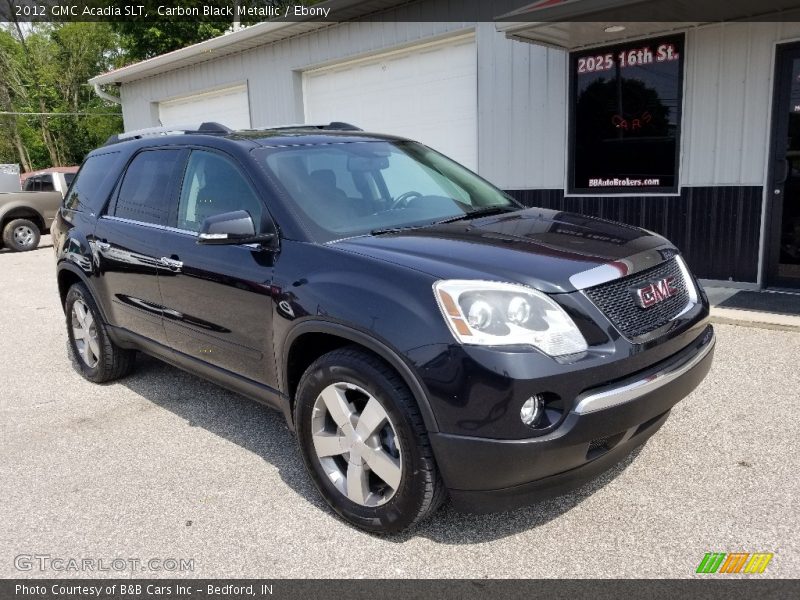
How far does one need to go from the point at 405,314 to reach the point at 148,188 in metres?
2.43

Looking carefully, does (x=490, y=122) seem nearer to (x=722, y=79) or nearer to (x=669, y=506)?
(x=722, y=79)

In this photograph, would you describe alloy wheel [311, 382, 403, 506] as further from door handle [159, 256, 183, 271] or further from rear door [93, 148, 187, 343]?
rear door [93, 148, 187, 343]

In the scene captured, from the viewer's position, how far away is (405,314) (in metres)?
2.46

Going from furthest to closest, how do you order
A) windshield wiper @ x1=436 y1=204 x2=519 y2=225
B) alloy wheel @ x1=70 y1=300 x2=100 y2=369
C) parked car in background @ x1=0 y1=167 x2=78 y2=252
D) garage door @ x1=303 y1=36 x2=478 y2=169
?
parked car in background @ x1=0 y1=167 x2=78 y2=252 → garage door @ x1=303 y1=36 x2=478 y2=169 → alloy wheel @ x1=70 y1=300 x2=100 y2=369 → windshield wiper @ x1=436 y1=204 x2=519 y2=225

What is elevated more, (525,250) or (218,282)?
(525,250)

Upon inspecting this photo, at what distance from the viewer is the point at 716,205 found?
7031 millimetres

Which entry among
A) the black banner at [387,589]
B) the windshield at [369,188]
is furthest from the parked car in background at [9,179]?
the black banner at [387,589]

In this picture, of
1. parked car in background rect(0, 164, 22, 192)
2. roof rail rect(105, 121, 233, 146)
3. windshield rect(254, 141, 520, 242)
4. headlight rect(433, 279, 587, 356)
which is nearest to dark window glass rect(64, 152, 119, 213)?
roof rail rect(105, 121, 233, 146)

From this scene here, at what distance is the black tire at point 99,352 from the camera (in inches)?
183

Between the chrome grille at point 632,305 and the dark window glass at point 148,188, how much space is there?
8.46 ft

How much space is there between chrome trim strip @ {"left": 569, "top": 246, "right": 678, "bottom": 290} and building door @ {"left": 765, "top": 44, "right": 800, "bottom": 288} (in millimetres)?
4689

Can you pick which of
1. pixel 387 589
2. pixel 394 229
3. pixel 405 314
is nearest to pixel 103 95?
pixel 394 229

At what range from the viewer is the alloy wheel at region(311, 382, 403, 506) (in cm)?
261

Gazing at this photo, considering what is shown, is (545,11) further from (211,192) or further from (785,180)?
(211,192)
